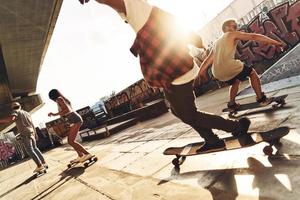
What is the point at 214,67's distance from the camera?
5.18 metres

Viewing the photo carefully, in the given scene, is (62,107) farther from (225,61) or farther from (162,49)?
(162,49)

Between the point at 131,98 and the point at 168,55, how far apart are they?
17516 millimetres

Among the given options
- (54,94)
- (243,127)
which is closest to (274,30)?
(54,94)

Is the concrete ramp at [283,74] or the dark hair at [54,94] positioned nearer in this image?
the dark hair at [54,94]

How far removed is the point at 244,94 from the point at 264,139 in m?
4.90

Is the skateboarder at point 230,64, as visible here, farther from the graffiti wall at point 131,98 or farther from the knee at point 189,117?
the graffiti wall at point 131,98

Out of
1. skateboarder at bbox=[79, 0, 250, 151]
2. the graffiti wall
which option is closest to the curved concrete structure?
the graffiti wall

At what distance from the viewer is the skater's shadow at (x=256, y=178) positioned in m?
2.13

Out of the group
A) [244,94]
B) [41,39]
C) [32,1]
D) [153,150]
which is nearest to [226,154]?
[153,150]

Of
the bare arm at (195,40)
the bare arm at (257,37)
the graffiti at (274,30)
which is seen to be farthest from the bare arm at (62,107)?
the graffiti at (274,30)

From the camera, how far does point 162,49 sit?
2662 mm

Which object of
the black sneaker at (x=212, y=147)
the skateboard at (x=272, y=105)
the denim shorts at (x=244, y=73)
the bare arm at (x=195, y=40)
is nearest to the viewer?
the bare arm at (x=195, y=40)

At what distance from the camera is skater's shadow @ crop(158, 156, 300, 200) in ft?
6.98

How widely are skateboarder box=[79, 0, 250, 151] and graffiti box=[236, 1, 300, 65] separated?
843 centimetres
